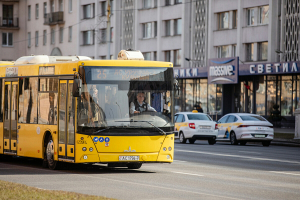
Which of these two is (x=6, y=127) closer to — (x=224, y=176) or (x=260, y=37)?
(x=224, y=176)

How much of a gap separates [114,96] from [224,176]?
9.92 feet

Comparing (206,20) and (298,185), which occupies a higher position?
(206,20)

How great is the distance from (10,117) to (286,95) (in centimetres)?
3138

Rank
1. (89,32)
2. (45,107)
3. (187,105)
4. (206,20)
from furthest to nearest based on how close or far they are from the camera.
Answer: (89,32) < (187,105) < (206,20) < (45,107)

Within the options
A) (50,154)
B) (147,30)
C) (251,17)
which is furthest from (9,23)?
(50,154)

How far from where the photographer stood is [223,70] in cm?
4956

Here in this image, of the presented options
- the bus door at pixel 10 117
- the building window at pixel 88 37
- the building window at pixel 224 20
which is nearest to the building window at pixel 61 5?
the building window at pixel 88 37

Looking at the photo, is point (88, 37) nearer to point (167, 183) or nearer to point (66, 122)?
point (66, 122)

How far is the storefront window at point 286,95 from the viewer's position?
45.9 metres

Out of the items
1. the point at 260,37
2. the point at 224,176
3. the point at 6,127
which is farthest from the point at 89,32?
the point at 224,176

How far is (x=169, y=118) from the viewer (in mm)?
15266

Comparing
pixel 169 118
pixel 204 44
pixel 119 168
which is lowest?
pixel 119 168

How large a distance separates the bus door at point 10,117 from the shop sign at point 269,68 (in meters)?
27.4

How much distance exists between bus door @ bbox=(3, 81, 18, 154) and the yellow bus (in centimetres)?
177
